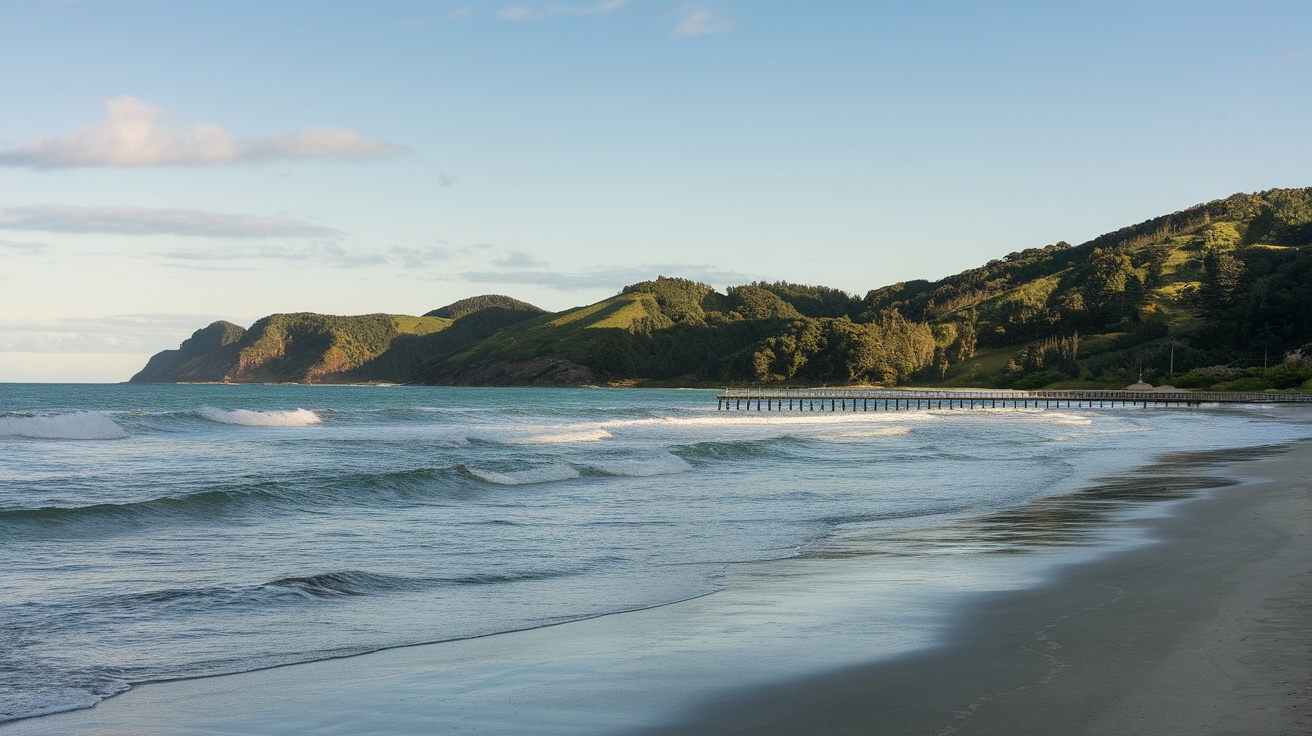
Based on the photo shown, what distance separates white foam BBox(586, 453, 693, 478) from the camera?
2633 cm

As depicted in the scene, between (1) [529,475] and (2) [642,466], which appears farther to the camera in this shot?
(2) [642,466]

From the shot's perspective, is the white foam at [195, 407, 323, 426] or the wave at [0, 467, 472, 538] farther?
the white foam at [195, 407, 323, 426]

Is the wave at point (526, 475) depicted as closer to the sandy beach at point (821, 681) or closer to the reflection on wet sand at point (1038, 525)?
the reflection on wet sand at point (1038, 525)

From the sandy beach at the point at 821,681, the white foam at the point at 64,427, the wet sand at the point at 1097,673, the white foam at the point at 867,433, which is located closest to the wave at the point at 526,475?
the sandy beach at the point at 821,681

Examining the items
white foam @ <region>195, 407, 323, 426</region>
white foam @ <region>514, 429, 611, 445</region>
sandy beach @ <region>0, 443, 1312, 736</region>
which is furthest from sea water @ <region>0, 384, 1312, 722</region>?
white foam @ <region>195, 407, 323, 426</region>

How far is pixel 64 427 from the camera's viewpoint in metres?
38.8

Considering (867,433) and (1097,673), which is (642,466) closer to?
(1097,673)

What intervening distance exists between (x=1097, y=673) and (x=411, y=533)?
1050cm

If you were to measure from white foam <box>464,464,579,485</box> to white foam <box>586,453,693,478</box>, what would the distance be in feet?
4.22

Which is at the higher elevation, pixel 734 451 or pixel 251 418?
pixel 251 418

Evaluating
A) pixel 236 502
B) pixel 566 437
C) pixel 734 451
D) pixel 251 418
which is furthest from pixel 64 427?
pixel 236 502

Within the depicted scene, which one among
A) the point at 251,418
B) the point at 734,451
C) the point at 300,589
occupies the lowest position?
the point at 734,451

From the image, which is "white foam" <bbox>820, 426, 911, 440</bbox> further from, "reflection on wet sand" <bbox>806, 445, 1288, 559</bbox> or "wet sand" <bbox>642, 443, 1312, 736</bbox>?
"wet sand" <bbox>642, 443, 1312, 736</bbox>

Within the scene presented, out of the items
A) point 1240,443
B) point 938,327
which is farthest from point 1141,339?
point 1240,443
